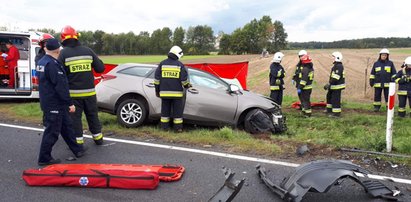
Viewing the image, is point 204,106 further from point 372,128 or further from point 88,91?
point 372,128

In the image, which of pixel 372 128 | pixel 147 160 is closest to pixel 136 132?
pixel 147 160

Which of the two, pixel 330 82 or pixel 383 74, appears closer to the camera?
pixel 330 82

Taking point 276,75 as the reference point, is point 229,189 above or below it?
below

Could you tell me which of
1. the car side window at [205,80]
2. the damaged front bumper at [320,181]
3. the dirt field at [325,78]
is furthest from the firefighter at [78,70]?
the dirt field at [325,78]

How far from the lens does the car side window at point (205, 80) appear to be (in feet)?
24.9

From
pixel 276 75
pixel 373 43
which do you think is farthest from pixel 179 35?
pixel 276 75

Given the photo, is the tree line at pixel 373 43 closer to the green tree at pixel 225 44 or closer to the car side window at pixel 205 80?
the green tree at pixel 225 44

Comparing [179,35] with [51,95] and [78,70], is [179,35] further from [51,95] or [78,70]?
[51,95]

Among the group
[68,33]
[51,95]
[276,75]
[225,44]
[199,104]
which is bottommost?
[199,104]

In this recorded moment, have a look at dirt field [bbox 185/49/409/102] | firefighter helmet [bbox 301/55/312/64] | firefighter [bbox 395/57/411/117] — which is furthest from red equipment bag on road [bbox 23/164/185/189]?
dirt field [bbox 185/49/409/102]

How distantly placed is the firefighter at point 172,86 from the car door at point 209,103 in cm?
26

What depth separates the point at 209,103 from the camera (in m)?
7.36

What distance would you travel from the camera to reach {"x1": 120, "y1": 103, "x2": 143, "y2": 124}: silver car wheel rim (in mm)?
7480

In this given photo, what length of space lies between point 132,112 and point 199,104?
138cm
